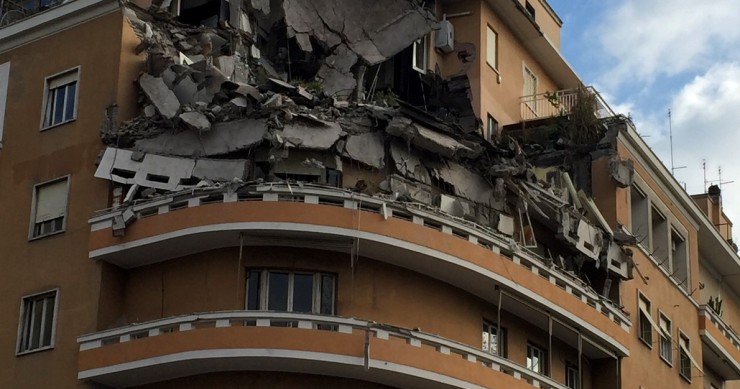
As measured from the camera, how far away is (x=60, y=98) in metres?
37.5

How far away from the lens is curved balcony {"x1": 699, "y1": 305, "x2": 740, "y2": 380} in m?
45.6

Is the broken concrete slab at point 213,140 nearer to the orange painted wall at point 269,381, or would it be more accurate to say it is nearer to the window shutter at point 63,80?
the window shutter at point 63,80

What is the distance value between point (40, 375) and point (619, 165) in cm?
1576

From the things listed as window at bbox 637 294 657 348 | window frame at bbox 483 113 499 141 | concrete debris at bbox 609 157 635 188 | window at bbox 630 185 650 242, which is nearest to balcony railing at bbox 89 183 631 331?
concrete debris at bbox 609 157 635 188

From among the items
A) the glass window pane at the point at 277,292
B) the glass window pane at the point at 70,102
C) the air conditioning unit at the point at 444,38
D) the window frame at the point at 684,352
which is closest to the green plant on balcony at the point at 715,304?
the window frame at the point at 684,352

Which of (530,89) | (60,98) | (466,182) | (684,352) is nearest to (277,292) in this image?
(466,182)

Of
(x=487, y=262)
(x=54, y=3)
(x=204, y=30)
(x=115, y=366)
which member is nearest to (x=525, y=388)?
(x=487, y=262)

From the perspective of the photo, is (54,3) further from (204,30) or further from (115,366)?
(115,366)

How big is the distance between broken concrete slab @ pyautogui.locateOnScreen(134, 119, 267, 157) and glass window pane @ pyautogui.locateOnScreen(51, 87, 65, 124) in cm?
250

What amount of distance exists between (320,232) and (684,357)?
1513cm

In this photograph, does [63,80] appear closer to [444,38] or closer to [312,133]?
[312,133]

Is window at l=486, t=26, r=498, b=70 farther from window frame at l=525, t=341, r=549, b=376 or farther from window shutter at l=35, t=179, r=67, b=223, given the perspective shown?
window shutter at l=35, t=179, r=67, b=223

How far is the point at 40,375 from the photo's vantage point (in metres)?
34.4

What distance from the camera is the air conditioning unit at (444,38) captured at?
142ft
